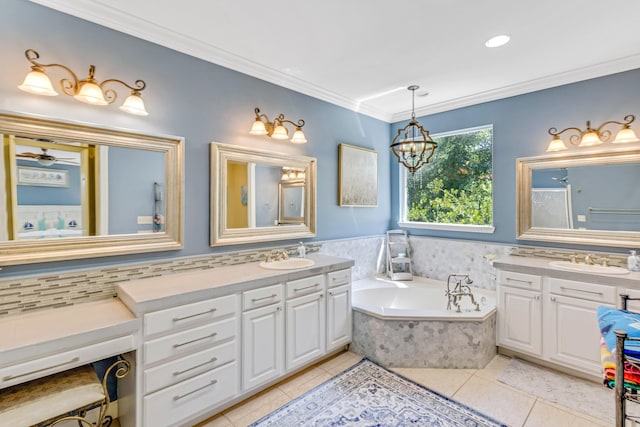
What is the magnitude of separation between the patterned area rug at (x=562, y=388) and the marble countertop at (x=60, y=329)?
9.72 feet

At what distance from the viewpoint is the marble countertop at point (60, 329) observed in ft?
4.64

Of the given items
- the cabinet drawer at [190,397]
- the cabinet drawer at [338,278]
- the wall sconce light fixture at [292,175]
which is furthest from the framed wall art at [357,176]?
the cabinet drawer at [190,397]

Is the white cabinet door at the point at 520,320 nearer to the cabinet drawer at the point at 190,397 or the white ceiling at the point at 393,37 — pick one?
the white ceiling at the point at 393,37

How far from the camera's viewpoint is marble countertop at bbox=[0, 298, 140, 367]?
1415mm

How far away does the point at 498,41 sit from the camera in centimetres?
241

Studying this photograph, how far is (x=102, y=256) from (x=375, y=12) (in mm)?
2518

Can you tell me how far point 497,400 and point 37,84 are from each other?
3749 mm

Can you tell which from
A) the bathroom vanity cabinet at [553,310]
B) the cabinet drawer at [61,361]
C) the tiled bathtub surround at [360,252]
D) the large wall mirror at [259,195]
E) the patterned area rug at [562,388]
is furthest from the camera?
the tiled bathtub surround at [360,252]

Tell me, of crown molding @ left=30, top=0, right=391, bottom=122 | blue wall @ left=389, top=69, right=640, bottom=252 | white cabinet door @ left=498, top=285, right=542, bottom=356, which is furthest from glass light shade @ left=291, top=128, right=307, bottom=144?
white cabinet door @ left=498, top=285, right=542, bottom=356

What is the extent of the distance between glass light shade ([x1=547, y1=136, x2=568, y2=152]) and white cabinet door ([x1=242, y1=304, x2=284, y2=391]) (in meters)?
3.07

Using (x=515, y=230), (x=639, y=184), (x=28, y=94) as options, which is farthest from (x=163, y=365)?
(x=639, y=184)

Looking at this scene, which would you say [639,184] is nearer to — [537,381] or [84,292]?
[537,381]

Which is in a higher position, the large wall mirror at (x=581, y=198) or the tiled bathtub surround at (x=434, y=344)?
the large wall mirror at (x=581, y=198)

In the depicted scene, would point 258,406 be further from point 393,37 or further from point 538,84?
point 538,84
